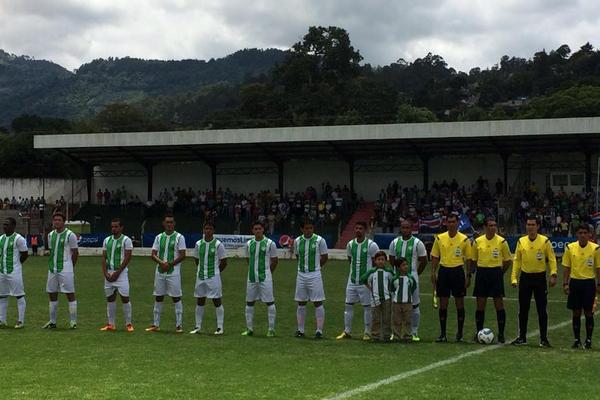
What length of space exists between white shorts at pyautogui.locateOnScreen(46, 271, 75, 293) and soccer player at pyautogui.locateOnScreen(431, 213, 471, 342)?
6.43m

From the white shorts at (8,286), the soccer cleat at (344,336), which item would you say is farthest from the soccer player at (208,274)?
the white shorts at (8,286)

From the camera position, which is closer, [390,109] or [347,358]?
[347,358]

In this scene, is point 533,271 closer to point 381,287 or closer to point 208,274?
point 381,287

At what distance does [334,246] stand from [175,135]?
11415mm

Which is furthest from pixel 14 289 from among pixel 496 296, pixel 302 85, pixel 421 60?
pixel 421 60

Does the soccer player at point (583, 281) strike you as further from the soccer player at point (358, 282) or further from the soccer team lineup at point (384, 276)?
the soccer player at point (358, 282)

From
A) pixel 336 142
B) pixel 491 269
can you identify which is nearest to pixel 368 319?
pixel 491 269

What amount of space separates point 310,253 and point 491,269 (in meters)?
3.01

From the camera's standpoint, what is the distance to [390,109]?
277ft

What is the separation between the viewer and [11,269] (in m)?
13.8

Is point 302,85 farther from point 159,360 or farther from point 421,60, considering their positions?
point 159,360

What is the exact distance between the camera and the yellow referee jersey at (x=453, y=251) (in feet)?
40.2

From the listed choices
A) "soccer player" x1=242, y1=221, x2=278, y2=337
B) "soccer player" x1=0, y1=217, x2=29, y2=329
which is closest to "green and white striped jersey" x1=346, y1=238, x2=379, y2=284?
"soccer player" x1=242, y1=221, x2=278, y2=337

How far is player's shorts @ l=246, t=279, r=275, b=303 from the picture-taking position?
12.8 metres
